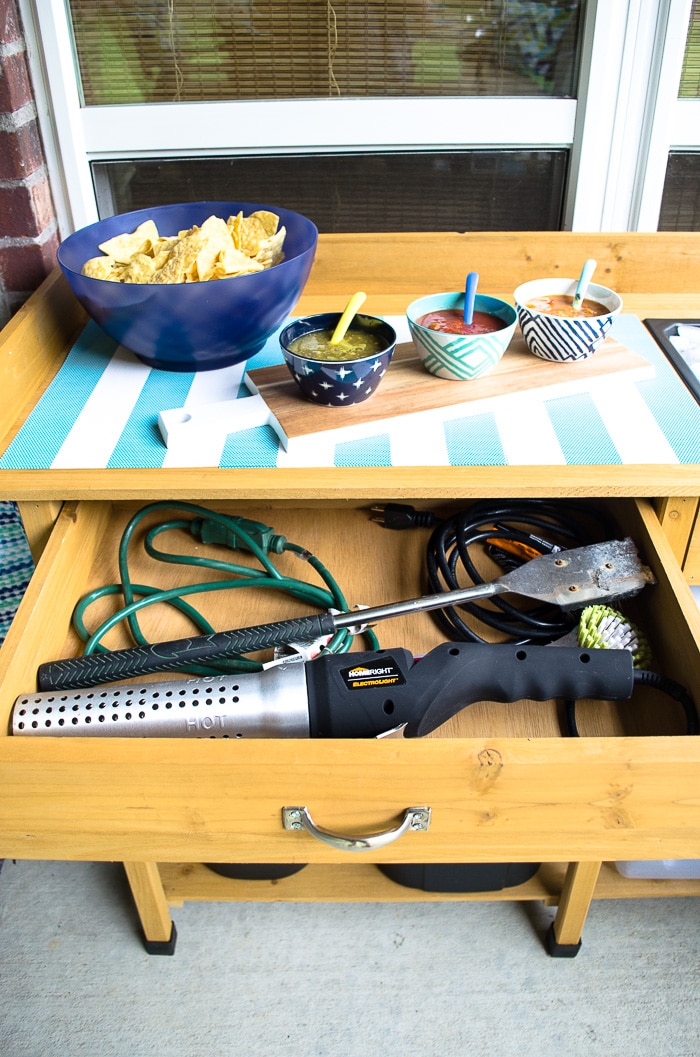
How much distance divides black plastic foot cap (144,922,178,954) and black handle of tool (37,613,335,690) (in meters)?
0.37

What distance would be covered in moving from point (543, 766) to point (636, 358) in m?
0.52

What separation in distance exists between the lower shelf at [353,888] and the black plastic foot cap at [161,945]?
0.04 metres

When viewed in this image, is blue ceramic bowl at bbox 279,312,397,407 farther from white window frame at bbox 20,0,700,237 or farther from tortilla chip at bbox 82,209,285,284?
white window frame at bbox 20,0,700,237

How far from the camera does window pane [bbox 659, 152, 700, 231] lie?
49.3 inches

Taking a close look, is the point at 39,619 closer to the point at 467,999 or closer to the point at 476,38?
the point at 467,999

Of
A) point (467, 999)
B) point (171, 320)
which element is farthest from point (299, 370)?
point (467, 999)

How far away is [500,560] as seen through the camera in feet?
3.40

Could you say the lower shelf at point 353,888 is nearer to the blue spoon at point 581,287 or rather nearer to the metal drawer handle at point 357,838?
the metal drawer handle at point 357,838

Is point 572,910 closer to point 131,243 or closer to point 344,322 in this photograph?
point 344,322

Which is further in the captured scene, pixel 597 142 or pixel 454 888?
pixel 597 142

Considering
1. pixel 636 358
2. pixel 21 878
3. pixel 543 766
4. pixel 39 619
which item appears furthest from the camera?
pixel 21 878

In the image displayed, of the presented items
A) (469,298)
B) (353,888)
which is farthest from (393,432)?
(353,888)

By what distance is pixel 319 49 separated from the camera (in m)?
1.18

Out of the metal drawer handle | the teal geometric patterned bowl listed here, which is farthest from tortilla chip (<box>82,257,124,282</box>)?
the metal drawer handle
